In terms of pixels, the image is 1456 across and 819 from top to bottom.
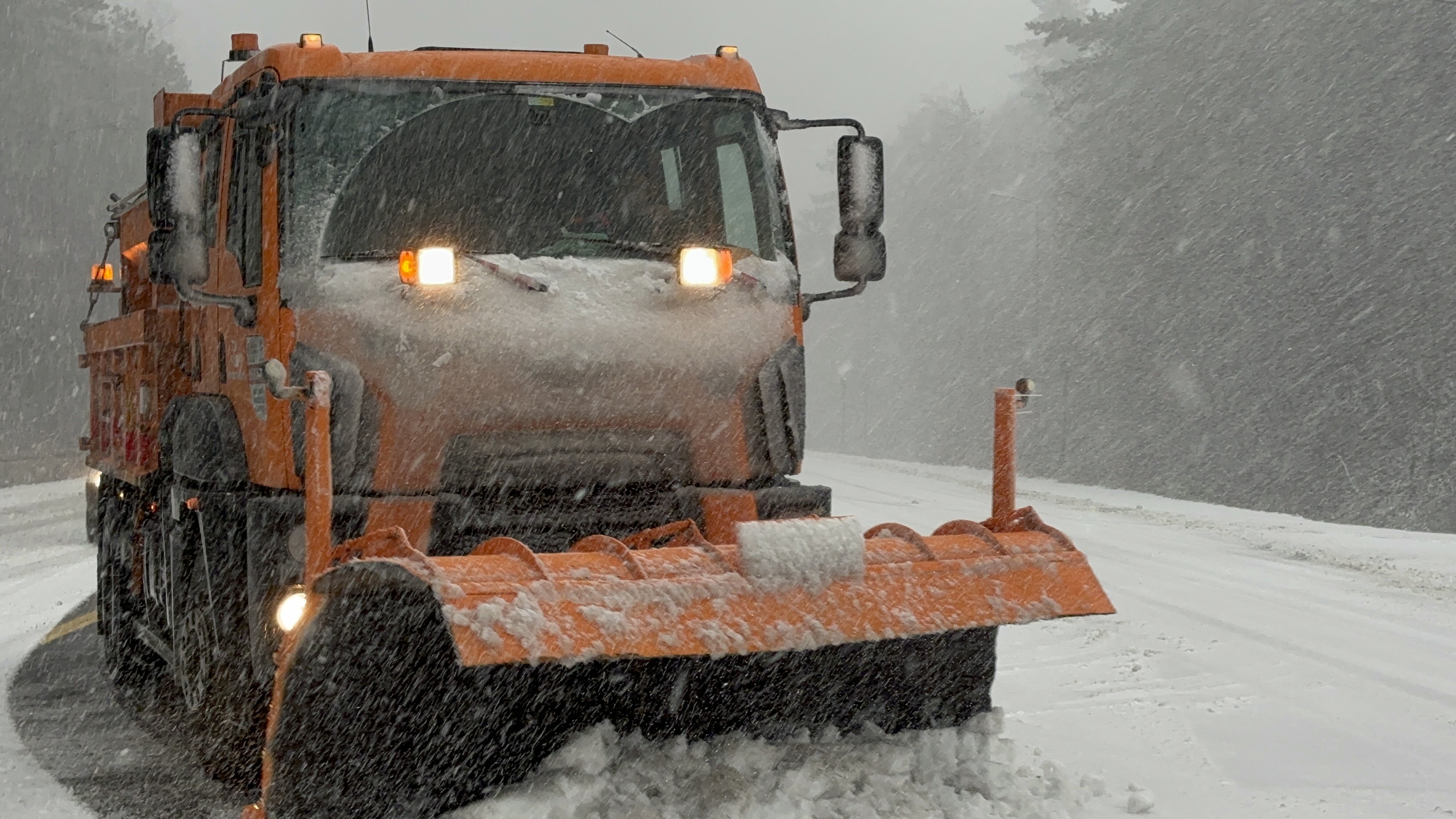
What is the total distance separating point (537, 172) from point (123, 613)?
12.2 ft

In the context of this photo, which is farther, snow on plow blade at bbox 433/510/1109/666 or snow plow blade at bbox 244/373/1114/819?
snow plow blade at bbox 244/373/1114/819

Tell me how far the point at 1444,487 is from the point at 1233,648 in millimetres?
22312

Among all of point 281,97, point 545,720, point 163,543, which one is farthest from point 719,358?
point 163,543

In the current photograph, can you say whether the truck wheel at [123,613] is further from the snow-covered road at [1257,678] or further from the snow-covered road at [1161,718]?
the snow-covered road at [1257,678]

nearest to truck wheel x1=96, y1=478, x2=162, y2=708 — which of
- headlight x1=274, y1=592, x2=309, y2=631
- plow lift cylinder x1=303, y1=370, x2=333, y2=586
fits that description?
headlight x1=274, y1=592, x2=309, y2=631

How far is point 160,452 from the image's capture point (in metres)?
6.56

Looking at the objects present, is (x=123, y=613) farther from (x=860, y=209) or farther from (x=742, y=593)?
(x=742, y=593)

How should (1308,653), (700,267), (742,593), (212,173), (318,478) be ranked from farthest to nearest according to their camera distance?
(1308,653), (212,173), (700,267), (318,478), (742,593)

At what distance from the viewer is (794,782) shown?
176 inches

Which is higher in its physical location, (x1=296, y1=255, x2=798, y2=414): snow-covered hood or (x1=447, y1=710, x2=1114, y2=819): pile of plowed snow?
(x1=296, y1=255, x2=798, y2=414): snow-covered hood

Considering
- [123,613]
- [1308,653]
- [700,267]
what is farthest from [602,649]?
[1308,653]

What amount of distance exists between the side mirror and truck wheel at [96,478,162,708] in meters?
3.69

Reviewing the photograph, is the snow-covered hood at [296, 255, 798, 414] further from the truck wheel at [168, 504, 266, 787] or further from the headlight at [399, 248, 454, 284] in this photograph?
the truck wheel at [168, 504, 266, 787]

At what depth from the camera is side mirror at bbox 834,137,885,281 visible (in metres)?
5.56
